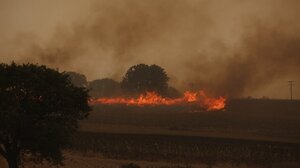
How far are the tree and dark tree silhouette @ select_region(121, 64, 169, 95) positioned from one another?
451 ft

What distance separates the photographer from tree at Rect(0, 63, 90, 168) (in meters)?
24.6

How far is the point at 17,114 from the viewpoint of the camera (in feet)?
77.6

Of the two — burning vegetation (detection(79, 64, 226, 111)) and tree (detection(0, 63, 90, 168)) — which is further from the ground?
burning vegetation (detection(79, 64, 226, 111))

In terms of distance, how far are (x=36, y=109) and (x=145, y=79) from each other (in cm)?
14362

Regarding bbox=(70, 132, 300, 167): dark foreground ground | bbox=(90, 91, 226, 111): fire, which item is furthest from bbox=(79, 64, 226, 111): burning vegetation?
bbox=(70, 132, 300, 167): dark foreground ground

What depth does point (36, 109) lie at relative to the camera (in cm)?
2473

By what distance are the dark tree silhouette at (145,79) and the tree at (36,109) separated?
13751cm

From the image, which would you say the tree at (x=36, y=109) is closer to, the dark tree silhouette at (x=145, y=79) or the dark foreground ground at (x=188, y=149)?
the dark foreground ground at (x=188, y=149)

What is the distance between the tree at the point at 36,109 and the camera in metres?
24.6

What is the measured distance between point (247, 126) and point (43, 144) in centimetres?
5682

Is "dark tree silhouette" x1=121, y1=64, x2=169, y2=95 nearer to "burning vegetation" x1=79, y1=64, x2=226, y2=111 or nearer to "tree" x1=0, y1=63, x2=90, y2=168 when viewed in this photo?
"burning vegetation" x1=79, y1=64, x2=226, y2=111

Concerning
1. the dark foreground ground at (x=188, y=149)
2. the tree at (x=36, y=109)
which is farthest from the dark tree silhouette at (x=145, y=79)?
the tree at (x=36, y=109)

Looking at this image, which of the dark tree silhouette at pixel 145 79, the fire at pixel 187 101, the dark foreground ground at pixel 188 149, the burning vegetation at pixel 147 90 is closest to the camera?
the dark foreground ground at pixel 188 149

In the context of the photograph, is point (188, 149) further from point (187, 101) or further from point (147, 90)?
point (147, 90)
